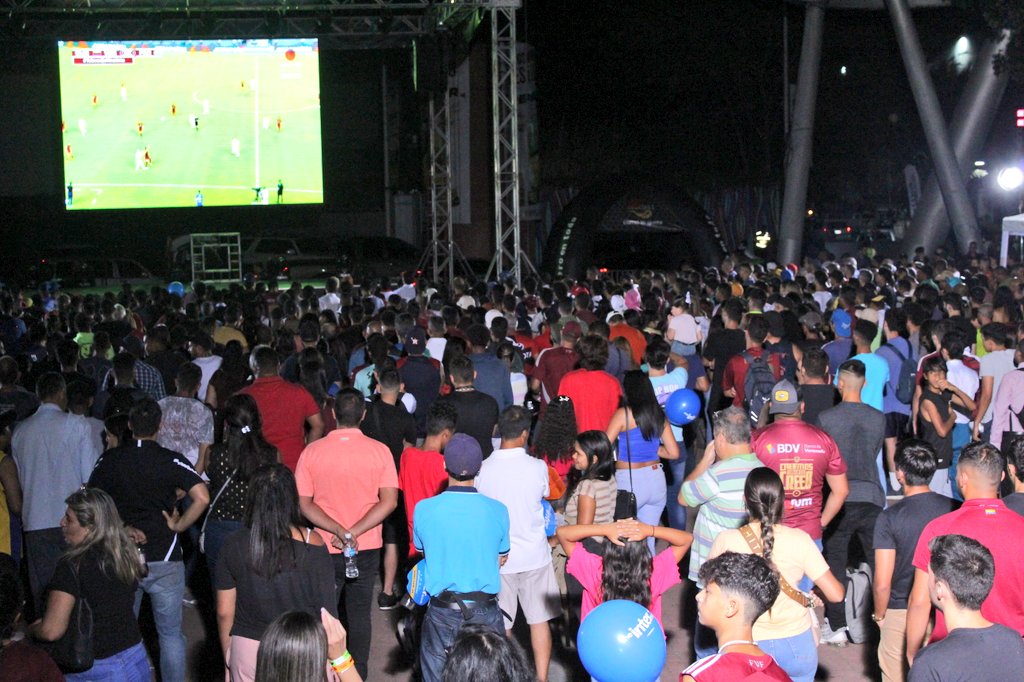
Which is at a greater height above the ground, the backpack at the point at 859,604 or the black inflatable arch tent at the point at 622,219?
the black inflatable arch tent at the point at 622,219

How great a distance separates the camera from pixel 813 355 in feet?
23.9

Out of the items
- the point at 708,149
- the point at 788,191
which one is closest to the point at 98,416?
the point at 788,191

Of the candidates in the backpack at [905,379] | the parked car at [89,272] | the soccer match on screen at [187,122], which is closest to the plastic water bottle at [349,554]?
the backpack at [905,379]

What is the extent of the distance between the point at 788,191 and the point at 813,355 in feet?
59.3

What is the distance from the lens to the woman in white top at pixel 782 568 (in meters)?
4.57

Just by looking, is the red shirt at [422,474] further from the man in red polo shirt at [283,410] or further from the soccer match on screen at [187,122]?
the soccer match on screen at [187,122]

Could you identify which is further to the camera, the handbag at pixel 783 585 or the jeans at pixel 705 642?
the jeans at pixel 705 642

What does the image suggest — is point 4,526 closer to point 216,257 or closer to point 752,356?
point 752,356

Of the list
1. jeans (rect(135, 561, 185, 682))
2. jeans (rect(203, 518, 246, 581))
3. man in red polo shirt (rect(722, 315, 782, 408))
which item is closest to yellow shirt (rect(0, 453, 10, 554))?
jeans (rect(135, 561, 185, 682))

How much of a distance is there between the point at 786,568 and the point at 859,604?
2034 mm

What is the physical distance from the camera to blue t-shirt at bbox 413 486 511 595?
4.94 meters

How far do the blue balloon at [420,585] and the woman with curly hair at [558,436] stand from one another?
1.83 metres

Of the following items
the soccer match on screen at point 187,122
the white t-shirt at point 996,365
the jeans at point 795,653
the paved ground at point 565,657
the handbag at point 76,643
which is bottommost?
the paved ground at point 565,657

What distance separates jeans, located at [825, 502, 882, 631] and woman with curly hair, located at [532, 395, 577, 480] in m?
1.62
